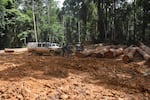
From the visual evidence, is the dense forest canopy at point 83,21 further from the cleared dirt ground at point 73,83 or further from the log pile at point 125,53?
the cleared dirt ground at point 73,83

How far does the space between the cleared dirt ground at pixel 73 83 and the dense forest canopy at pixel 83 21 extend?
20.6 meters

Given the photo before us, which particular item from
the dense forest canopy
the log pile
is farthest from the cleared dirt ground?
the dense forest canopy

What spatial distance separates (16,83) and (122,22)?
39.3 m

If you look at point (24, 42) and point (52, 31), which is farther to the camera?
point (52, 31)

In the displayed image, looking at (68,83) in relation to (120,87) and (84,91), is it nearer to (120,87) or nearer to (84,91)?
(84,91)

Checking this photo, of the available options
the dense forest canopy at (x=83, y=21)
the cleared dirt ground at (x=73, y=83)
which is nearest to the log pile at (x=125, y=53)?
the cleared dirt ground at (x=73, y=83)

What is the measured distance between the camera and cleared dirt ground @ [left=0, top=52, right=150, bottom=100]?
24.8 ft

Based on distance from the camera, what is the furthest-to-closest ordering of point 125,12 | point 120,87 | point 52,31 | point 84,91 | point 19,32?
1. point 52,31
2. point 19,32
3. point 125,12
4. point 120,87
5. point 84,91

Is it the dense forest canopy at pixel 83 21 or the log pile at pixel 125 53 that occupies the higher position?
the dense forest canopy at pixel 83 21

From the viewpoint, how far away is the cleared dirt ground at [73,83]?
24.8 feet

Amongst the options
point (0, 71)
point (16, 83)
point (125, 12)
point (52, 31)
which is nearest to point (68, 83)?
point (16, 83)

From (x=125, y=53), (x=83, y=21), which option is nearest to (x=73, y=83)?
(x=125, y=53)

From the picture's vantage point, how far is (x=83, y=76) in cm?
1009

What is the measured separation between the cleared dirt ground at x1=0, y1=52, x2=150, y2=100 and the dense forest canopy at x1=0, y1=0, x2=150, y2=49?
20.6 m
